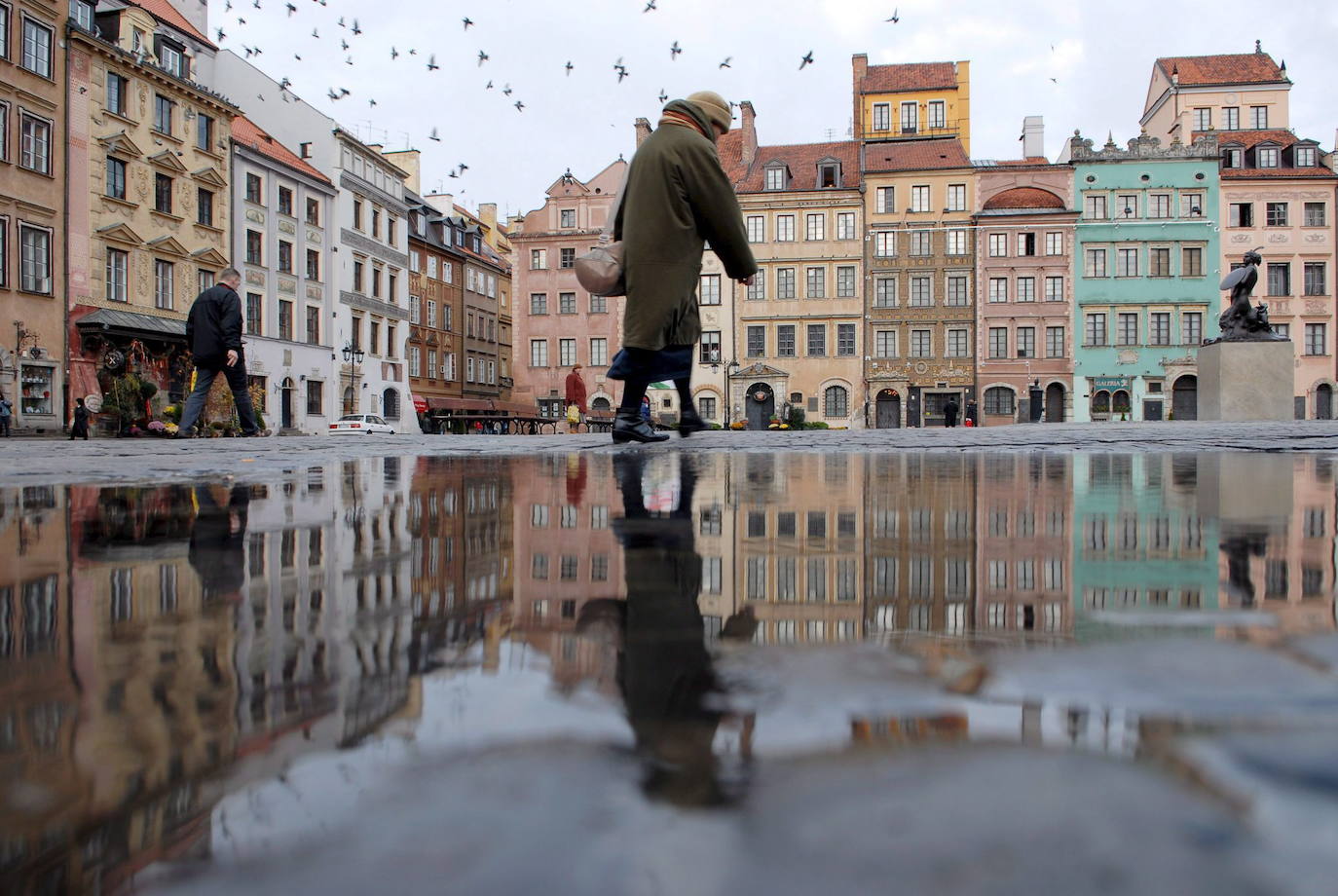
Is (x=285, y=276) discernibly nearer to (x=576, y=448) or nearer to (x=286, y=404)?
(x=286, y=404)

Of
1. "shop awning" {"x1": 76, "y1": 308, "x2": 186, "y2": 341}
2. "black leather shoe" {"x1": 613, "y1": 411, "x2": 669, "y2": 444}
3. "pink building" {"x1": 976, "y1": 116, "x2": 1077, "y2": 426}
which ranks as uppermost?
"pink building" {"x1": 976, "y1": 116, "x2": 1077, "y2": 426}

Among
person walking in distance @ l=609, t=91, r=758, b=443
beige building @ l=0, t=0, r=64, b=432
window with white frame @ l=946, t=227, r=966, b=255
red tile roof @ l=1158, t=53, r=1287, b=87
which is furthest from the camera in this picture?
red tile roof @ l=1158, t=53, r=1287, b=87

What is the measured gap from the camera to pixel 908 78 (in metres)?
50.2

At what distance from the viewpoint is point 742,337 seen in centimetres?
4453

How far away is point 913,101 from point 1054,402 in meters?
18.1

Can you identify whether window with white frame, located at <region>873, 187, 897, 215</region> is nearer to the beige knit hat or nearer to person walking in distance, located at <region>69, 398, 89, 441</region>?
person walking in distance, located at <region>69, 398, 89, 441</region>

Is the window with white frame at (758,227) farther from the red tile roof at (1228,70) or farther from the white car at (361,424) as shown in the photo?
the red tile roof at (1228,70)

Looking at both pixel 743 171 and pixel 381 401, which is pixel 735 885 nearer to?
pixel 381 401

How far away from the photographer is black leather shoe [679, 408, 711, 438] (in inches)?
239

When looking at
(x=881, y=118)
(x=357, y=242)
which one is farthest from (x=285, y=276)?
(x=881, y=118)

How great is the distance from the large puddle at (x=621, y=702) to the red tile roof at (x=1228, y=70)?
56403mm

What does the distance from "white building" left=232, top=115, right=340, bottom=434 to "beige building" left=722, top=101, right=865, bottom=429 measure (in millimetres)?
16826

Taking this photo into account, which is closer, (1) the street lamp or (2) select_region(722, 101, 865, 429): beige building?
(1) the street lamp

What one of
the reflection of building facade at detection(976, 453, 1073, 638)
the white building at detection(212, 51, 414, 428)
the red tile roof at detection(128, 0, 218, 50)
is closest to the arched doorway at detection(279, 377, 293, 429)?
the white building at detection(212, 51, 414, 428)
